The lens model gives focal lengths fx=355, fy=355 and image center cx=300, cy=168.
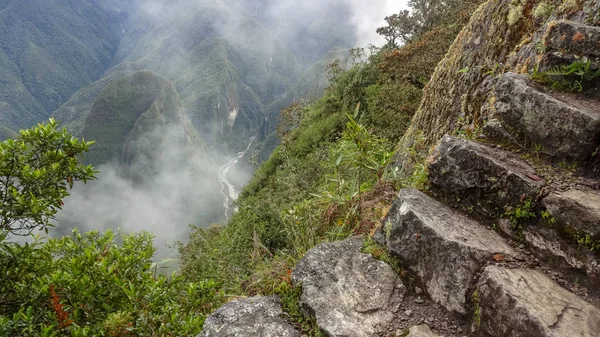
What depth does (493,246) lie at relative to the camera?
10.4 feet

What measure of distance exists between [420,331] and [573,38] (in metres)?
3.56

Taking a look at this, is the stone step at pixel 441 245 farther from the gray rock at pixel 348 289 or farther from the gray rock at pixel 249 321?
the gray rock at pixel 249 321

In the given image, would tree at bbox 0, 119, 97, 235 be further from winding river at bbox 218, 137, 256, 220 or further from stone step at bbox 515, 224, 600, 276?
winding river at bbox 218, 137, 256, 220

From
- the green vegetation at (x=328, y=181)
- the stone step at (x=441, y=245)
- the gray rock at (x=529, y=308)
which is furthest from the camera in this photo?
the green vegetation at (x=328, y=181)

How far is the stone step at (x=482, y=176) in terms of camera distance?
3.38 m

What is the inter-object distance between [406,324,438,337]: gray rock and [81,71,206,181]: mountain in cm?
13995

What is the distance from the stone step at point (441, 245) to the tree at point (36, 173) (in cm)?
419

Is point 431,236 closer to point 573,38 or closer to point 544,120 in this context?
point 544,120

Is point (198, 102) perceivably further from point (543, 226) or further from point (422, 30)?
point (543, 226)

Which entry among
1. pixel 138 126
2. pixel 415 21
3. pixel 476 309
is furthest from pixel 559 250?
pixel 138 126

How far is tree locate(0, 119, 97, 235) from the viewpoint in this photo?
433 centimetres

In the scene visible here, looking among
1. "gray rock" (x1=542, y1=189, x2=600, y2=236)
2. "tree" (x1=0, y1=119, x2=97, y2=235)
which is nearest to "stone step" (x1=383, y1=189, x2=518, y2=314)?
"gray rock" (x1=542, y1=189, x2=600, y2=236)

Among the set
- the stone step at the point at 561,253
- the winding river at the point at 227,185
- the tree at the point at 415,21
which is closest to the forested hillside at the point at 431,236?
the stone step at the point at 561,253

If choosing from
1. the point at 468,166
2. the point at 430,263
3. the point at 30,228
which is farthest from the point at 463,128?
the point at 30,228
